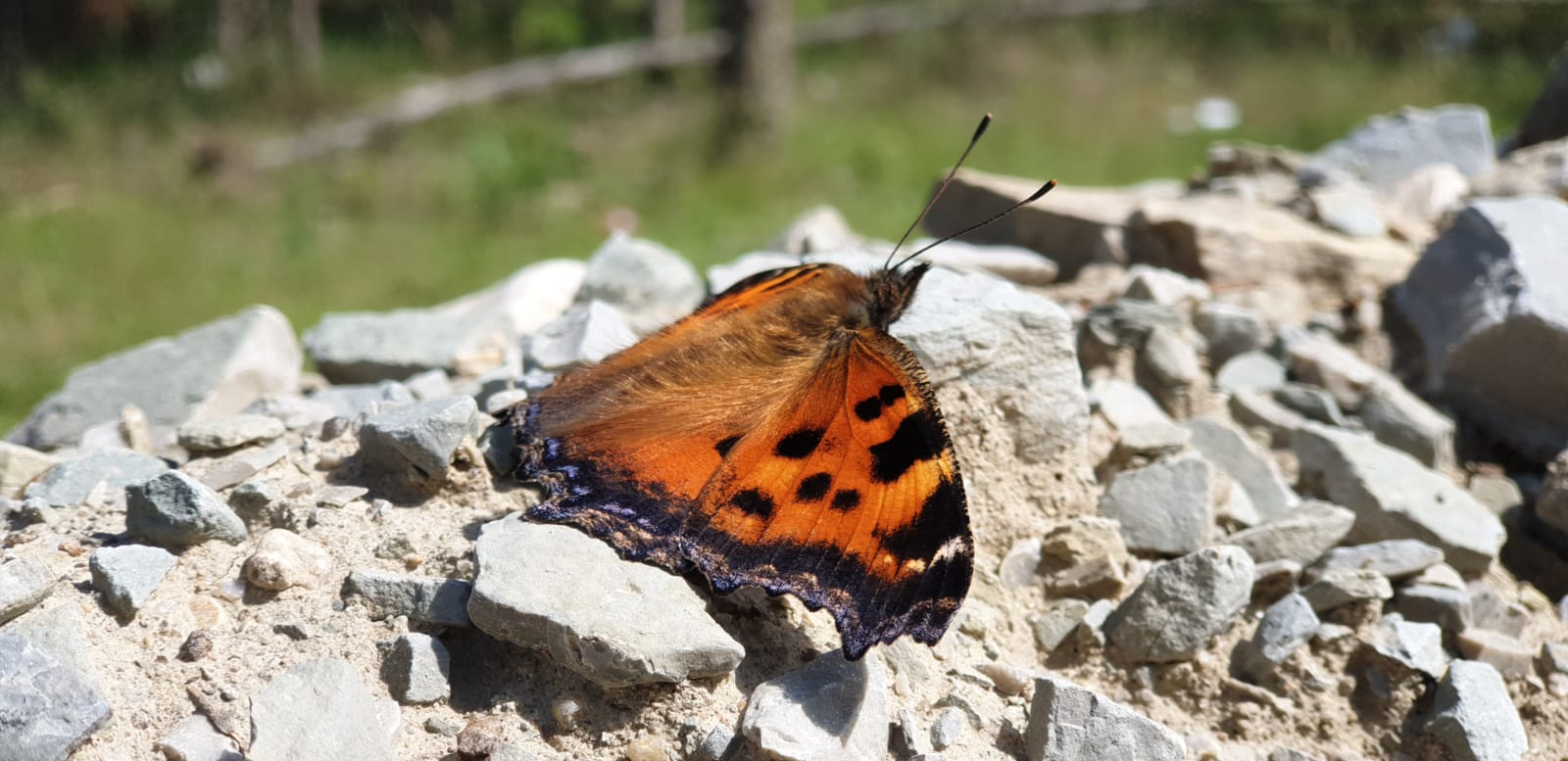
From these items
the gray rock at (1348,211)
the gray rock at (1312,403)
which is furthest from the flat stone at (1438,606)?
the gray rock at (1348,211)

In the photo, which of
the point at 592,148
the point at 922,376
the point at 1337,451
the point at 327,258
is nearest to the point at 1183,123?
the point at 592,148

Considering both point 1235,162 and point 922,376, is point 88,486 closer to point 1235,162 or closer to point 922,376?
point 922,376

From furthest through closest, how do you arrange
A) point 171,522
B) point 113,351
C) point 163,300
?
point 163,300, point 113,351, point 171,522

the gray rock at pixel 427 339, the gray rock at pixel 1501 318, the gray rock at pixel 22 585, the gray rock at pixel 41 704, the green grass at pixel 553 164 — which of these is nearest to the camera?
the gray rock at pixel 41 704

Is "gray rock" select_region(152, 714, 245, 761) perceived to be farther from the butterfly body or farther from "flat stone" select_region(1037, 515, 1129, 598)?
"flat stone" select_region(1037, 515, 1129, 598)

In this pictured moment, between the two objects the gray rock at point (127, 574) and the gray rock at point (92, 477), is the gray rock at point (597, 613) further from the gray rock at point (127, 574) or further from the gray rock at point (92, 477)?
the gray rock at point (92, 477)

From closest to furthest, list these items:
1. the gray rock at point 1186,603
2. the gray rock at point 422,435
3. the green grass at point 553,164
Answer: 1. the gray rock at point 422,435
2. the gray rock at point 1186,603
3. the green grass at point 553,164

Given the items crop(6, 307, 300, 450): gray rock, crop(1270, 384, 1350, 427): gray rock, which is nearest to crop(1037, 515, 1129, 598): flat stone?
crop(1270, 384, 1350, 427): gray rock
